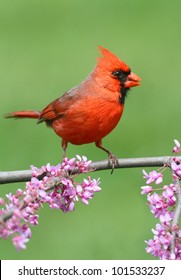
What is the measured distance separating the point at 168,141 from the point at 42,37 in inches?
106

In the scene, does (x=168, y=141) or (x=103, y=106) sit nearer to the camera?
(x=103, y=106)

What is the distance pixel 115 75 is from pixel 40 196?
1419 millimetres

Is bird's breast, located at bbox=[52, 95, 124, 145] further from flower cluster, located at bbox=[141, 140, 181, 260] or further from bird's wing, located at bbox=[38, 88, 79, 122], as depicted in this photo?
flower cluster, located at bbox=[141, 140, 181, 260]

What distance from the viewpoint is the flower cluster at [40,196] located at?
2.02m

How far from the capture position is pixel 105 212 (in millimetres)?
5469

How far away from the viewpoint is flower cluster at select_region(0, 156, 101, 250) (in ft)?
6.61

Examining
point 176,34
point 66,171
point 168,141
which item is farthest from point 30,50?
point 66,171

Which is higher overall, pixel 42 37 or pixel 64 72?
pixel 42 37

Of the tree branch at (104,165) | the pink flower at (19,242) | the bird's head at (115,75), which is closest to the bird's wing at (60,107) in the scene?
the bird's head at (115,75)

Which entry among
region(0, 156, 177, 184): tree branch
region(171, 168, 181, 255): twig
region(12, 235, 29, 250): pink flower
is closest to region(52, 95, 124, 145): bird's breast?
region(0, 156, 177, 184): tree branch

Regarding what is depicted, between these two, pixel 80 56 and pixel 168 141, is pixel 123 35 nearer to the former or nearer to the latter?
pixel 80 56

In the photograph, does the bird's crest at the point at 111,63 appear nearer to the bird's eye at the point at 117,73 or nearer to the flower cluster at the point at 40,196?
the bird's eye at the point at 117,73

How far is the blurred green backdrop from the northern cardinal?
1333 millimetres

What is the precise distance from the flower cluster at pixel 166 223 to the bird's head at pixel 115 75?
0.95 m
